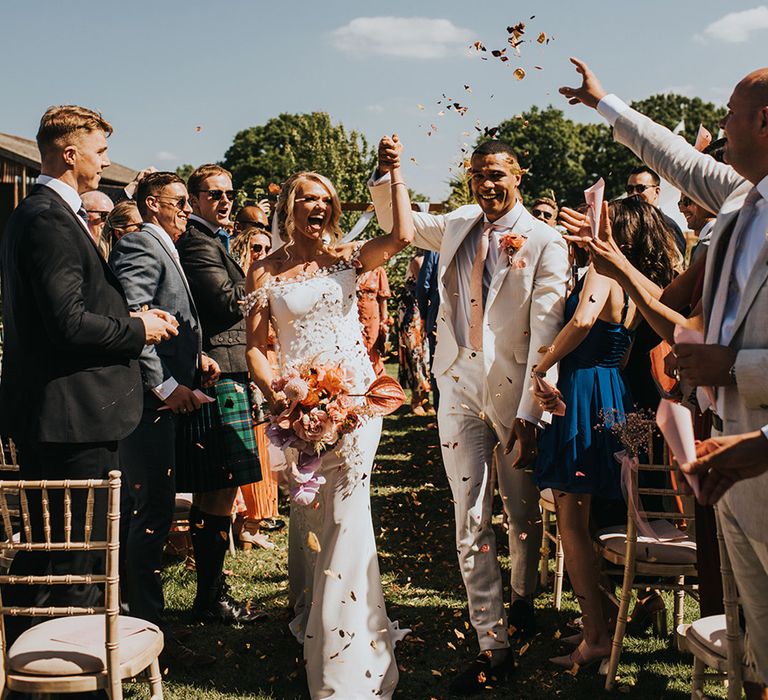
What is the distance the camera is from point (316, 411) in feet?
12.9

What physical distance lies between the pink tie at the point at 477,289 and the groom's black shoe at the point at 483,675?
1.61m

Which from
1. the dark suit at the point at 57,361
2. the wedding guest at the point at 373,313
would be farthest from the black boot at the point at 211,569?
the wedding guest at the point at 373,313

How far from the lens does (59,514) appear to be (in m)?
3.50

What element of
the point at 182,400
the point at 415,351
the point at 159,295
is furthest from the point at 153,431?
the point at 415,351

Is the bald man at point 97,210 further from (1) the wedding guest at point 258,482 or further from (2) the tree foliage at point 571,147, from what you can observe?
(2) the tree foliage at point 571,147

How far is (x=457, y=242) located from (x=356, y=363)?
938 millimetres

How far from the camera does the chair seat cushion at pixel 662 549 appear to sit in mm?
4227

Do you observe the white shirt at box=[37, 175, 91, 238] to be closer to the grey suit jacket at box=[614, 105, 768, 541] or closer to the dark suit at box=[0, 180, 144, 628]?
the dark suit at box=[0, 180, 144, 628]

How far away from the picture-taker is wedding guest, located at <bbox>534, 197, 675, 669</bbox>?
437 cm

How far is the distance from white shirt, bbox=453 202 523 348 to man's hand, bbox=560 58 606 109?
1.04m

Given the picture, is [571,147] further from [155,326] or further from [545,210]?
[155,326]

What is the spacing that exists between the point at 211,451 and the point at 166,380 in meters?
0.77

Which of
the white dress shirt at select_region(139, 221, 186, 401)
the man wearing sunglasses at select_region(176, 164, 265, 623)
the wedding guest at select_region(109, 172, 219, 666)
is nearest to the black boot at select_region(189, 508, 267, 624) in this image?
the man wearing sunglasses at select_region(176, 164, 265, 623)

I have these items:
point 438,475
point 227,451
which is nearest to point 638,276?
point 227,451
